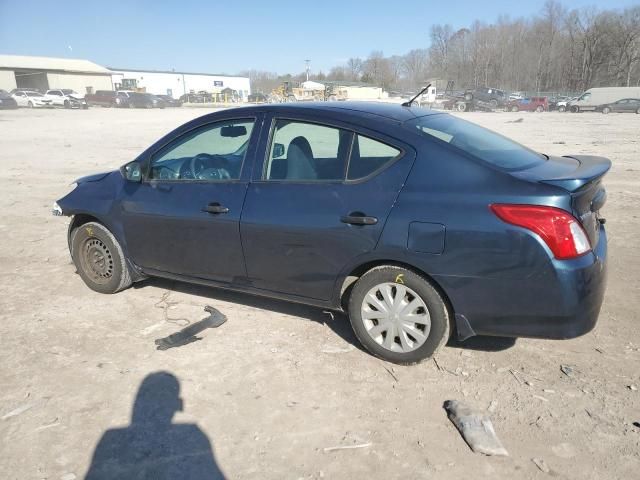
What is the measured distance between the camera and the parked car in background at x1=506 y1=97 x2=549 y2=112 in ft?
156

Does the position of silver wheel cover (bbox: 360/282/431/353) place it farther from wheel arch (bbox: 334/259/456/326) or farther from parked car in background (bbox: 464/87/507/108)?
parked car in background (bbox: 464/87/507/108)

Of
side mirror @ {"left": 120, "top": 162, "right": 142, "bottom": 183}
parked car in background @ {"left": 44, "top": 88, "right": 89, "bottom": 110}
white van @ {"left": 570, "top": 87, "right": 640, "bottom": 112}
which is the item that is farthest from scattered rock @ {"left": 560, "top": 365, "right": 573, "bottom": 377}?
parked car in background @ {"left": 44, "top": 88, "right": 89, "bottom": 110}

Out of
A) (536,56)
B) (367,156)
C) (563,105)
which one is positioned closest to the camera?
(367,156)

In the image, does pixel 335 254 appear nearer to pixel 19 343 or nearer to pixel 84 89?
pixel 19 343

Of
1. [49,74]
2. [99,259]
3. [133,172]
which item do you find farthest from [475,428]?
[49,74]

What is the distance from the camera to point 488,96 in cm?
4716

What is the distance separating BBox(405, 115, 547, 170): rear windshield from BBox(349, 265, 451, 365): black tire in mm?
890

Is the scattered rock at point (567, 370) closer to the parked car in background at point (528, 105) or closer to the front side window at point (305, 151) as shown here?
the front side window at point (305, 151)

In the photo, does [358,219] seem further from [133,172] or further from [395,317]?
[133,172]

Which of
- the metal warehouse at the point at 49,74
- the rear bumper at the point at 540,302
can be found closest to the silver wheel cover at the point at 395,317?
the rear bumper at the point at 540,302

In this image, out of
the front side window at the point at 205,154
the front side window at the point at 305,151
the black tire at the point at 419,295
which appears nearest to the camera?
the black tire at the point at 419,295

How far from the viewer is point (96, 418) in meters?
2.88

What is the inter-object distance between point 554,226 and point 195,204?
8.44 ft

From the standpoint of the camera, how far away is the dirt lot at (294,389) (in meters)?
2.54
